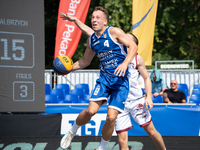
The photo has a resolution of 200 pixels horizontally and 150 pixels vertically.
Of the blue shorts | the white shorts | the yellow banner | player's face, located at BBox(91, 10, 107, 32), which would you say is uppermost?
the yellow banner

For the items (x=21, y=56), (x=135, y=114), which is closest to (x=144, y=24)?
(x=21, y=56)

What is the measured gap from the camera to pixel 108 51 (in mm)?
3957

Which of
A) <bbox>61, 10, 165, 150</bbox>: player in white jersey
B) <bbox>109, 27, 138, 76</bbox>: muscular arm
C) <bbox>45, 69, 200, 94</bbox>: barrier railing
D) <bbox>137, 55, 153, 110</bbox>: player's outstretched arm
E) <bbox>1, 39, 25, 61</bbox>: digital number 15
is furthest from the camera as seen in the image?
<bbox>45, 69, 200, 94</bbox>: barrier railing

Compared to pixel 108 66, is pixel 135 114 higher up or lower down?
lower down

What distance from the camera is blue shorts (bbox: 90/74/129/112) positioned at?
13.1ft

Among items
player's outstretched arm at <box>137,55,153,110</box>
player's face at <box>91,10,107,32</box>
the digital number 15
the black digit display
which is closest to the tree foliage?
the black digit display

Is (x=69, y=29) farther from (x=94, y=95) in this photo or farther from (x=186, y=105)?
(x=94, y=95)

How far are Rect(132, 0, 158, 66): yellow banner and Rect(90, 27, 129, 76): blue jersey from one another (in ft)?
21.2

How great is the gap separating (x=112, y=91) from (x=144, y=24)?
703 cm

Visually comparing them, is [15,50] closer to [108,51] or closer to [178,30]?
[108,51]

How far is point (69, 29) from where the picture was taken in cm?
1054

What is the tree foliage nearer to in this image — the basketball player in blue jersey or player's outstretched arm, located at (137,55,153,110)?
player's outstretched arm, located at (137,55,153,110)

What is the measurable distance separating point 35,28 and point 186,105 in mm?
4010

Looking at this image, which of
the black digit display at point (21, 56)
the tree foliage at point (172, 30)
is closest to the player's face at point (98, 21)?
the black digit display at point (21, 56)
